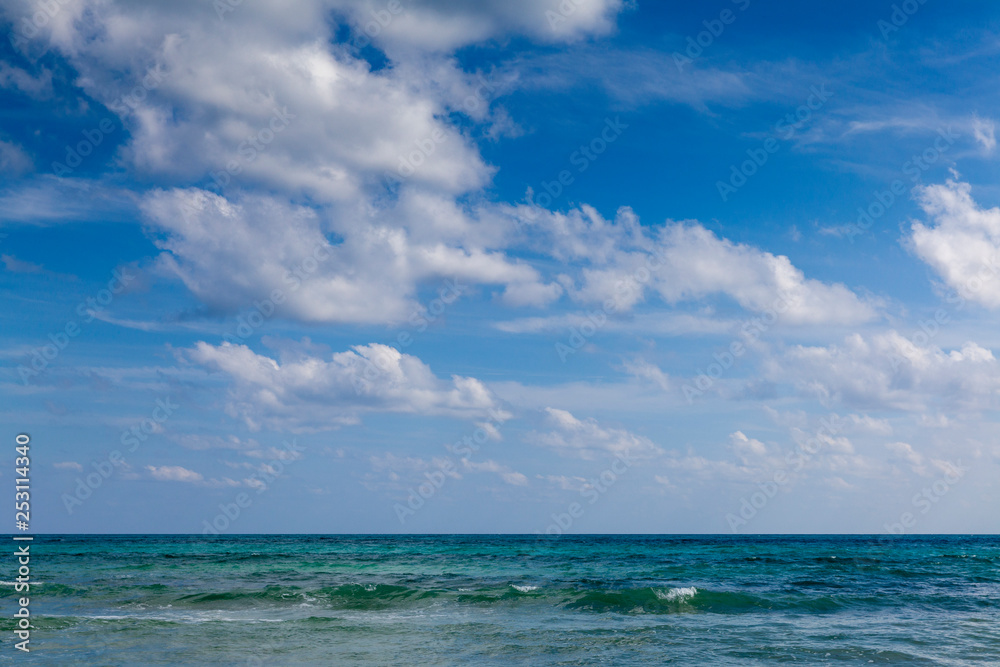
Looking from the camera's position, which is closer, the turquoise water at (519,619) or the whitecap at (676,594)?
the turquoise water at (519,619)

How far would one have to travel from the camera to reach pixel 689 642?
1675 cm

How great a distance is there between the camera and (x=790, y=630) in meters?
18.5

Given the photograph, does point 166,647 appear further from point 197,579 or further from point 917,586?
point 917,586

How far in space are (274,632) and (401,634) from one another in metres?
3.61

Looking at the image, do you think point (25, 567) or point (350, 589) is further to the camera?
point (25, 567)

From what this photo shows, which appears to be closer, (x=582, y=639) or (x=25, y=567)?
(x=582, y=639)

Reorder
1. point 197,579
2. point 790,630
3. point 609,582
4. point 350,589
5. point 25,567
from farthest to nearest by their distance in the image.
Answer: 1. point 25,567
2. point 197,579
3. point 609,582
4. point 350,589
5. point 790,630

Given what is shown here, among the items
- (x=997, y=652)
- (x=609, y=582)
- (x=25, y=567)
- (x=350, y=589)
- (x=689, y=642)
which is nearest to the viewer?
(x=997, y=652)

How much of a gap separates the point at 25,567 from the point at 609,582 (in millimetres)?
36006

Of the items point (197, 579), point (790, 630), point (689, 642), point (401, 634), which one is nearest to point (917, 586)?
point (790, 630)

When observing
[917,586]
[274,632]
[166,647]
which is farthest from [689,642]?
[917,586]

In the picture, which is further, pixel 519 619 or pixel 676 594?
pixel 676 594

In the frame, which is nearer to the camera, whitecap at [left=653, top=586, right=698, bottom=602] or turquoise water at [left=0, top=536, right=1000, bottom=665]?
turquoise water at [left=0, top=536, right=1000, bottom=665]

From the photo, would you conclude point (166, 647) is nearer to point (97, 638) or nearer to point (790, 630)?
point (97, 638)
